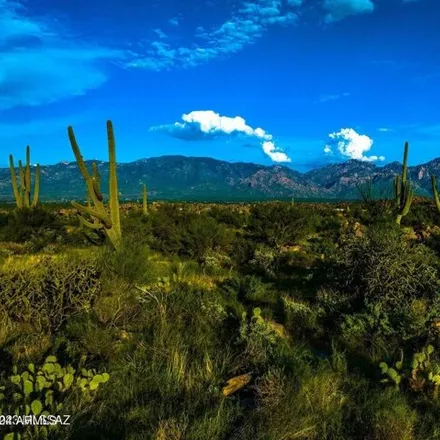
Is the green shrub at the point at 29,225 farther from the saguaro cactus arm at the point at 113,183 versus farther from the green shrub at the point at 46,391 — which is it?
the green shrub at the point at 46,391

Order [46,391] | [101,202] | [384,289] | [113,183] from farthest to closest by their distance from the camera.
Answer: [113,183]
[101,202]
[384,289]
[46,391]

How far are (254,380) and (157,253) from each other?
9.11 meters

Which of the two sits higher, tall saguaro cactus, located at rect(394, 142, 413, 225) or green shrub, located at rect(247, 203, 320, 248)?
tall saguaro cactus, located at rect(394, 142, 413, 225)

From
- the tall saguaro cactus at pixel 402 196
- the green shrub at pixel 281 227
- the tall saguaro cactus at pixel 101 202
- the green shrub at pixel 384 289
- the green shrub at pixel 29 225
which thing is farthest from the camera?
the tall saguaro cactus at pixel 402 196

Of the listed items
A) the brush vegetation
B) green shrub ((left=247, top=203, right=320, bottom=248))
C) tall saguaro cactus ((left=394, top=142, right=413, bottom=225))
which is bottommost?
the brush vegetation

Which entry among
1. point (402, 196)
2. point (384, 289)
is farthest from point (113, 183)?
point (402, 196)

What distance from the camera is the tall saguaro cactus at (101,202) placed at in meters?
11.2

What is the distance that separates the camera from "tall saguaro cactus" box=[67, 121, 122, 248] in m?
11.2

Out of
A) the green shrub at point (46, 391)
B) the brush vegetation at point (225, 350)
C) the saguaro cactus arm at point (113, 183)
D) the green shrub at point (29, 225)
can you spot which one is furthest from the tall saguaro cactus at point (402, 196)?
the green shrub at point (46, 391)

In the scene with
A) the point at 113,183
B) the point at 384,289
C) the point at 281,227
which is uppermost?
the point at 113,183

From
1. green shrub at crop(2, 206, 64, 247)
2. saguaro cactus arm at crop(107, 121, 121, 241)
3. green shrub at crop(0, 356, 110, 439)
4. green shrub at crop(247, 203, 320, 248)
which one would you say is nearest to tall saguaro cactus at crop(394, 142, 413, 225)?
green shrub at crop(247, 203, 320, 248)

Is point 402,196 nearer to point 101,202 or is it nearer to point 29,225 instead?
point 101,202

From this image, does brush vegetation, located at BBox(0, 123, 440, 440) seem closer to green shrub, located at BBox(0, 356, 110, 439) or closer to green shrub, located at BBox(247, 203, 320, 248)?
green shrub, located at BBox(0, 356, 110, 439)

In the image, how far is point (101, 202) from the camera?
1165 centimetres
